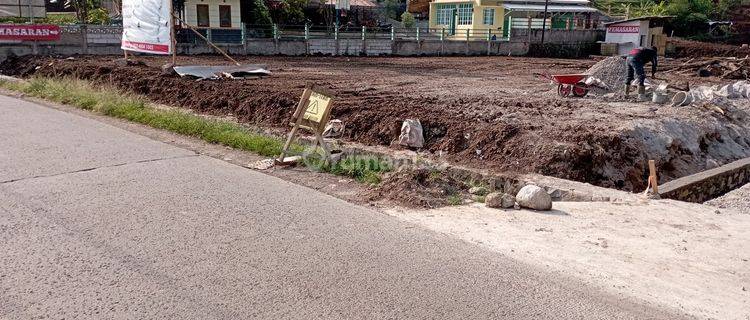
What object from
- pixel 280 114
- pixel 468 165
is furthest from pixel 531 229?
pixel 280 114

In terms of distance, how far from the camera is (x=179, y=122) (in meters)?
11.5

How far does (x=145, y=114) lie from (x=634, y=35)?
37.5m

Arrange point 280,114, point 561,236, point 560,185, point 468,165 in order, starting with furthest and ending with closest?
point 280,114 < point 468,165 < point 560,185 < point 561,236

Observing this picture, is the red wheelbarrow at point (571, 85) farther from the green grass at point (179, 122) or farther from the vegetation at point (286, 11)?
the vegetation at point (286, 11)

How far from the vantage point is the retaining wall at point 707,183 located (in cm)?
866

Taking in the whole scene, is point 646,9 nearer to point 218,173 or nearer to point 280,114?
point 280,114

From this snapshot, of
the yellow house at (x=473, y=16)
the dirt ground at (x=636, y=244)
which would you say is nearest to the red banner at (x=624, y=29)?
the yellow house at (x=473, y=16)

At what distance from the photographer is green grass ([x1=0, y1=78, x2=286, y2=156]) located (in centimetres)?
1026

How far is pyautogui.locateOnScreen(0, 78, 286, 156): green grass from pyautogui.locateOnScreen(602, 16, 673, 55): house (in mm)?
35893

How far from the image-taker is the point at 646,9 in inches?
2199

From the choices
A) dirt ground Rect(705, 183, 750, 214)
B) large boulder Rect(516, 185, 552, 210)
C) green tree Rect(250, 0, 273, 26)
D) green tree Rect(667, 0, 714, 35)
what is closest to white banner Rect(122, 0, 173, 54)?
large boulder Rect(516, 185, 552, 210)

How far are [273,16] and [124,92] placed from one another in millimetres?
24741

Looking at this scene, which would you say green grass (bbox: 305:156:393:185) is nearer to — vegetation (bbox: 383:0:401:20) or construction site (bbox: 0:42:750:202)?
construction site (bbox: 0:42:750:202)

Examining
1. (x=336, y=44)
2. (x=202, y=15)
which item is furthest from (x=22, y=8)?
(x=336, y=44)
